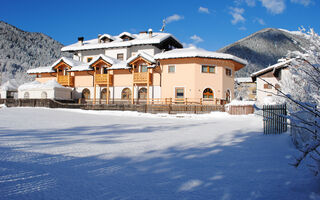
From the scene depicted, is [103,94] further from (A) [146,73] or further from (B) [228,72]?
(B) [228,72]

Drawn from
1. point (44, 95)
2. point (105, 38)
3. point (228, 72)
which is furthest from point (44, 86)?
point (228, 72)

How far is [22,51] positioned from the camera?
88000 millimetres

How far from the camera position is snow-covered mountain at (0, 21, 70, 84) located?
251 ft

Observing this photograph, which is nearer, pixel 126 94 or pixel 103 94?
pixel 126 94

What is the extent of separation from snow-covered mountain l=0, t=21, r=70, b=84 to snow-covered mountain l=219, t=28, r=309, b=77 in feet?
305

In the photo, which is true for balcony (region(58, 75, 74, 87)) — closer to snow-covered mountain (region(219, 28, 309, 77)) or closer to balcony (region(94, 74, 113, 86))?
balcony (region(94, 74, 113, 86))

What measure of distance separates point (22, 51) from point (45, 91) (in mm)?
78500

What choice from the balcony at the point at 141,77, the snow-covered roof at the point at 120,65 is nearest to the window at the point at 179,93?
the balcony at the point at 141,77

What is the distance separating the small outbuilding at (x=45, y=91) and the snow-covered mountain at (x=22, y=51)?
2173 inches

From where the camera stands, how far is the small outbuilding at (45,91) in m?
25.2

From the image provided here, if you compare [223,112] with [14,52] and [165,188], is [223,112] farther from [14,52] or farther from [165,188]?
[14,52]

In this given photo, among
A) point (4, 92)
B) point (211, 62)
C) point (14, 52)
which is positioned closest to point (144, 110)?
point (211, 62)

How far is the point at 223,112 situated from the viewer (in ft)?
62.0

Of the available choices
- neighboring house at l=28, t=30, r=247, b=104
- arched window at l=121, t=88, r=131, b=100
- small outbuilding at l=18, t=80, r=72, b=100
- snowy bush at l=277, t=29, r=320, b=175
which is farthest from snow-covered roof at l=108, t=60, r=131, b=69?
snowy bush at l=277, t=29, r=320, b=175
